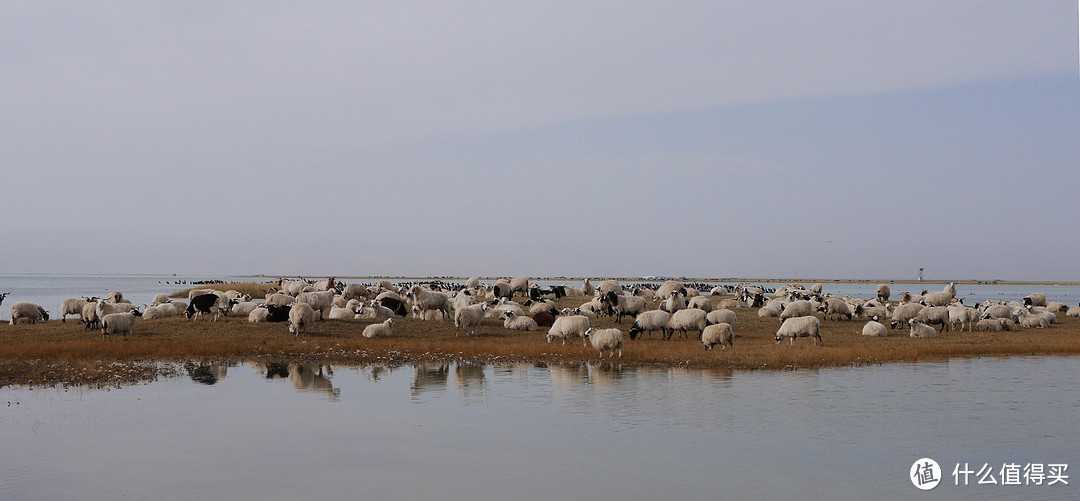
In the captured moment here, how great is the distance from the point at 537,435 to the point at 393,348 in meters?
13.1

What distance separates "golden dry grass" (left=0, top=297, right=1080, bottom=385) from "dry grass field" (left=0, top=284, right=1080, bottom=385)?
0.03m

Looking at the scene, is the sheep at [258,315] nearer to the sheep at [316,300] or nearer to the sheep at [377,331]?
the sheep at [316,300]

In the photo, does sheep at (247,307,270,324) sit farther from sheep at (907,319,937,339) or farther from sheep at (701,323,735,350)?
sheep at (907,319,937,339)

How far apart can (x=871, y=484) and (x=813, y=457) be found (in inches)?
60.0

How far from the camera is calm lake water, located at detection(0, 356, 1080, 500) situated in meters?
12.5

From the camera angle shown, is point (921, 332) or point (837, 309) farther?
point (837, 309)

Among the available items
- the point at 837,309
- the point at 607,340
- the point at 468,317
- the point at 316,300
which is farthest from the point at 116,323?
the point at 837,309

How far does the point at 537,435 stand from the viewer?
52.0 ft

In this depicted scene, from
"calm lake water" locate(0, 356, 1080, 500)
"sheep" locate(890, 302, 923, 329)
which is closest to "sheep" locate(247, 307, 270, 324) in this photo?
"calm lake water" locate(0, 356, 1080, 500)

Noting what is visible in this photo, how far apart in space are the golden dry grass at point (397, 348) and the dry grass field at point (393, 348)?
3 cm

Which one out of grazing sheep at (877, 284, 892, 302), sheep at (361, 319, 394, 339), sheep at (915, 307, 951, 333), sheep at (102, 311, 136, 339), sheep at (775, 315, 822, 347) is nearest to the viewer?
sheep at (775, 315, 822, 347)

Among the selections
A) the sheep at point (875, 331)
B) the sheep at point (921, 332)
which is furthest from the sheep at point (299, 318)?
the sheep at point (921, 332)

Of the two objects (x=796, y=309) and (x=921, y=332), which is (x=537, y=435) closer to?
(x=921, y=332)

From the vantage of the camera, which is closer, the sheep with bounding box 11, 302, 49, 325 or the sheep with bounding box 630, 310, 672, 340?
the sheep with bounding box 630, 310, 672, 340
